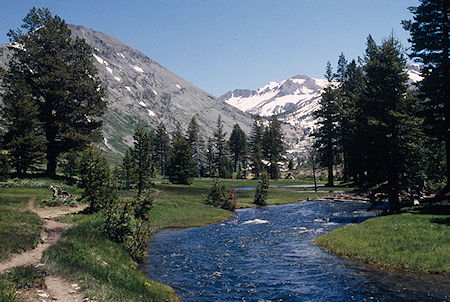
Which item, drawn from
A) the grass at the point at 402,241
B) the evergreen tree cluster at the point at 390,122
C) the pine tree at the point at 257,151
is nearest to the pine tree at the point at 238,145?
the pine tree at the point at 257,151

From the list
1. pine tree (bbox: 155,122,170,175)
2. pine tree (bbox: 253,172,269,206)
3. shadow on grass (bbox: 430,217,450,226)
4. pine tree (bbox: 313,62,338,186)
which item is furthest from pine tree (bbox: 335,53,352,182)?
pine tree (bbox: 155,122,170,175)

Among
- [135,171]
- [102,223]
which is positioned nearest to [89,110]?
[135,171]

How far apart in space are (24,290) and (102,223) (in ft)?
44.0

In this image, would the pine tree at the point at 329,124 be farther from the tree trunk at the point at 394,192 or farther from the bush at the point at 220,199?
the tree trunk at the point at 394,192

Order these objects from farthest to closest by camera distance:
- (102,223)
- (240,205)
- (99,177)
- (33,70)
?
(240,205) → (33,70) → (99,177) → (102,223)

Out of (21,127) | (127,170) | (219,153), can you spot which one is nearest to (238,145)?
(219,153)

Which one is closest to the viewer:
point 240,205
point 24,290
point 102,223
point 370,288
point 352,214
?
point 24,290

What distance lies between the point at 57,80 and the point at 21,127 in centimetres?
994

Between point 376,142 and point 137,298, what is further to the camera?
point 376,142

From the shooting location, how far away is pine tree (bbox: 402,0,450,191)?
32.0 m

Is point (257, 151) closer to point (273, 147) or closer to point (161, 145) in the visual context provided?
point (273, 147)

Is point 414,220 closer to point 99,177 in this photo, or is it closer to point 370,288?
point 370,288

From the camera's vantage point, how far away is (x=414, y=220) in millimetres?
24375

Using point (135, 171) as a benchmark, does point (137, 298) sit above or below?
below
